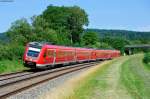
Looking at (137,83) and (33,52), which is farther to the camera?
(33,52)

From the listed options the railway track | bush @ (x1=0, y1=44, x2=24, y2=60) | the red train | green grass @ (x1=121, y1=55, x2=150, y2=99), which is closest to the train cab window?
the red train

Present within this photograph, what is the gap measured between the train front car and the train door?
1.61 meters

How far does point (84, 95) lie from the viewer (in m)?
19.8

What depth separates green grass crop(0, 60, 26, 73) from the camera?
142 feet

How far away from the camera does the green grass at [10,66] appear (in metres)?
43.3

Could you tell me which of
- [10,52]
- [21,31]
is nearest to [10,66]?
[10,52]

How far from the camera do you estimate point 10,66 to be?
46.2 metres

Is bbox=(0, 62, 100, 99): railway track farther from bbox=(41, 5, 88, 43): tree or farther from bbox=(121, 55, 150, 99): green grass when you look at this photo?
bbox=(41, 5, 88, 43): tree

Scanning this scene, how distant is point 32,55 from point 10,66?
12.8 feet

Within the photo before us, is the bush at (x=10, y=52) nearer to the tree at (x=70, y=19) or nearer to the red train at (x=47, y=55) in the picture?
the red train at (x=47, y=55)

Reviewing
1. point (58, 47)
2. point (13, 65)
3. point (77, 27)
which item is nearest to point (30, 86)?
point (13, 65)

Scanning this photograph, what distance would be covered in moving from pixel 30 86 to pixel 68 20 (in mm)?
121881

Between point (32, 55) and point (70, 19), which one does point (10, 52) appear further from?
point (70, 19)

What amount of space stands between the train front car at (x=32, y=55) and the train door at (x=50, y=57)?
1609 millimetres
